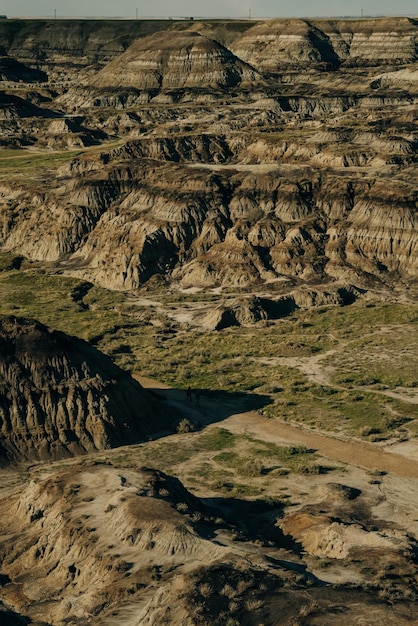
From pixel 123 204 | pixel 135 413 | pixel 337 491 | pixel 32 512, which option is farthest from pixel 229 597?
pixel 123 204

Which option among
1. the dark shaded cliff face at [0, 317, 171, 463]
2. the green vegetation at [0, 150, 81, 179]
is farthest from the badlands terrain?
the green vegetation at [0, 150, 81, 179]

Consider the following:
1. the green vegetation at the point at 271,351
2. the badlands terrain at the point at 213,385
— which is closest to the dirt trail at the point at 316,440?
the badlands terrain at the point at 213,385

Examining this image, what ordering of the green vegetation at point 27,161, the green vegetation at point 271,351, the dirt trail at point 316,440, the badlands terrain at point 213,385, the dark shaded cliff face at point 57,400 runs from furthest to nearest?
the green vegetation at point 27,161 → the green vegetation at point 271,351 → the dark shaded cliff face at point 57,400 → the dirt trail at point 316,440 → the badlands terrain at point 213,385

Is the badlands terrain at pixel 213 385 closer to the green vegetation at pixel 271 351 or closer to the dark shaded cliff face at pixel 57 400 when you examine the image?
the dark shaded cliff face at pixel 57 400

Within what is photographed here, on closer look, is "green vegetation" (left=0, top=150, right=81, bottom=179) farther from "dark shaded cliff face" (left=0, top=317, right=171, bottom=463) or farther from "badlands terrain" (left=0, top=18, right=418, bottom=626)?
"dark shaded cliff face" (left=0, top=317, right=171, bottom=463)

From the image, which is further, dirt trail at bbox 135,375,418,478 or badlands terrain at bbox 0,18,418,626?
dirt trail at bbox 135,375,418,478

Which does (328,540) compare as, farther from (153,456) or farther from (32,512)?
(153,456)
